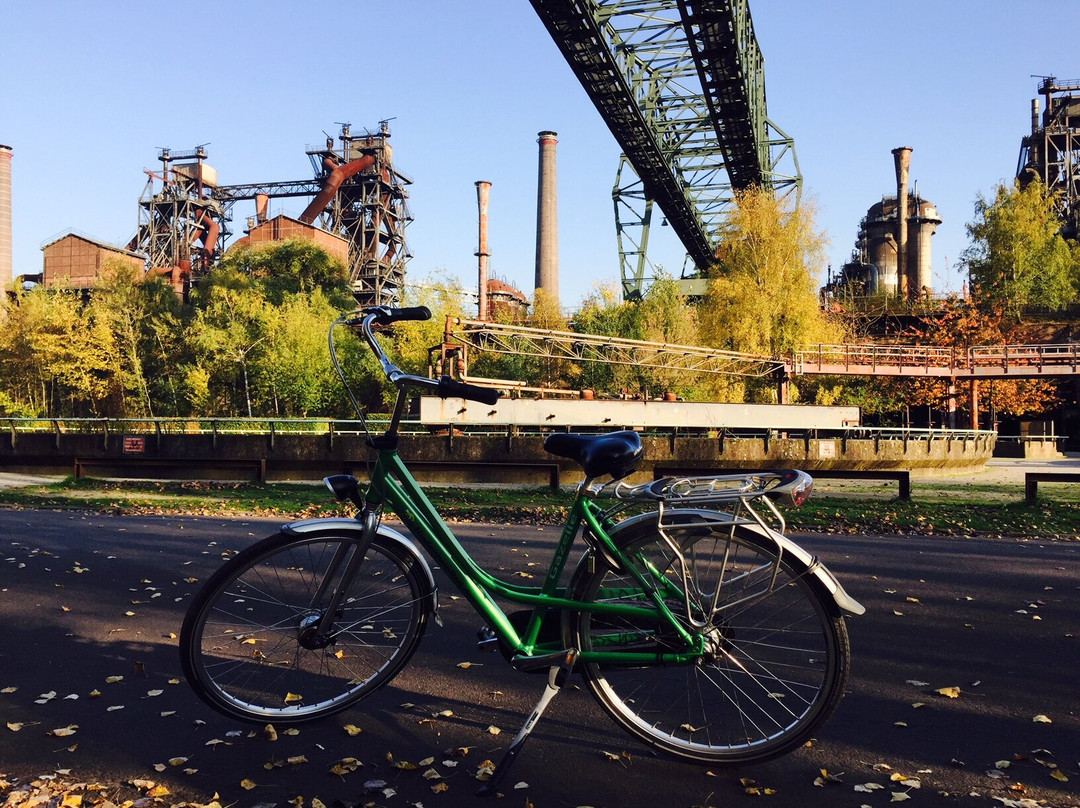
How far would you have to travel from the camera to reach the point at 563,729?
381 cm

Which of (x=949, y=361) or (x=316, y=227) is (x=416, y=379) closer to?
(x=949, y=361)

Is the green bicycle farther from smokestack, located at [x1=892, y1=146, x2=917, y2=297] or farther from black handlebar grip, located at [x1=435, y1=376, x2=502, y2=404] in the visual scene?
smokestack, located at [x1=892, y1=146, x2=917, y2=297]

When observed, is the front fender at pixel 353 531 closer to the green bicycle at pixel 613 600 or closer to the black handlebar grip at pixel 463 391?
the green bicycle at pixel 613 600

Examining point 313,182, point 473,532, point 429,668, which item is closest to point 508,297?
point 313,182

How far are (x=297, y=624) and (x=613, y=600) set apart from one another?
1464mm

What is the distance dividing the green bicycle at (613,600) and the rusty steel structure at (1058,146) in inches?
3147

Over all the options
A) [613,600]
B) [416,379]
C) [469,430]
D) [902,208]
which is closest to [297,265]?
[469,430]

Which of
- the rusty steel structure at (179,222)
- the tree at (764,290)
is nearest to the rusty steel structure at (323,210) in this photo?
the rusty steel structure at (179,222)

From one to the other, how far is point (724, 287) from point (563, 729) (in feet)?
133

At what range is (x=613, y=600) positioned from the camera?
352 cm

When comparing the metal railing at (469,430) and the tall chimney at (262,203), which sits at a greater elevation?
the tall chimney at (262,203)

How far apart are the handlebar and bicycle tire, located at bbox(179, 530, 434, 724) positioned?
710mm

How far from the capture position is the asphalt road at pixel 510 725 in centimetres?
324

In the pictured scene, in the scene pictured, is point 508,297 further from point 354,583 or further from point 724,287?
point 354,583
